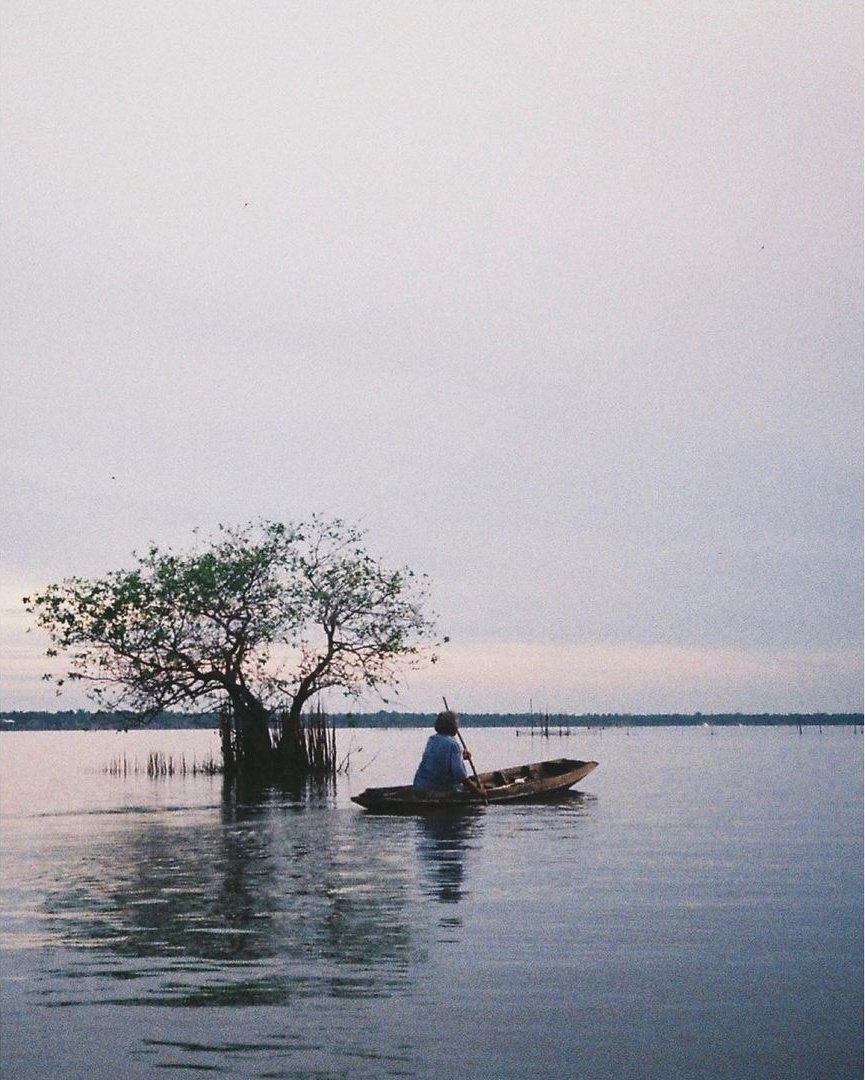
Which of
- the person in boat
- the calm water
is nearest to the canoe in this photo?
the person in boat

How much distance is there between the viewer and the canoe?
72.7ft

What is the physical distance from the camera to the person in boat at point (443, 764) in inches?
877

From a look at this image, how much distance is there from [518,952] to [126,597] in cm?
2458

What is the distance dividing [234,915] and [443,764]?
34.1 ft

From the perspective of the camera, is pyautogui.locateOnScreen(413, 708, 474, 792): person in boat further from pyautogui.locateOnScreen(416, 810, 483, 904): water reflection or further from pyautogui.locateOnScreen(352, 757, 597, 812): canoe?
pyautogui.locateOnScreen(416, 810, 483, 904): water reflection

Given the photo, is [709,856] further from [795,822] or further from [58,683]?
[58,683]

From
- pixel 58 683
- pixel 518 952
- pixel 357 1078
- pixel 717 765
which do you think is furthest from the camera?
pixel 717 765

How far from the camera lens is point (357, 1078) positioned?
273 inches

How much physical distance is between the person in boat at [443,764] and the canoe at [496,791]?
0.64ft

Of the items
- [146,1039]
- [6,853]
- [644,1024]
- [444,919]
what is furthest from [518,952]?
[6,853]

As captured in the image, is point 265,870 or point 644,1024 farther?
point 265,870

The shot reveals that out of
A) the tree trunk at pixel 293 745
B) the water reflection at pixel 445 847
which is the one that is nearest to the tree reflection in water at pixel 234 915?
→ the water reflection at pixel 445 847

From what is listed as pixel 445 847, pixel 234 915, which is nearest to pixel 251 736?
pixel 445 847

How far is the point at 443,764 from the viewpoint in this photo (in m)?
22.4
